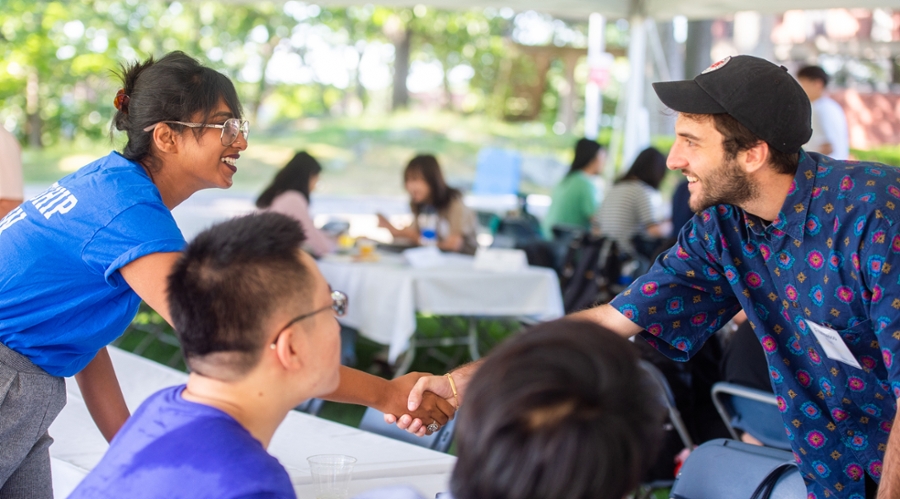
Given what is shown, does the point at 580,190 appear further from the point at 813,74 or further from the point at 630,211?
the point at 813,74

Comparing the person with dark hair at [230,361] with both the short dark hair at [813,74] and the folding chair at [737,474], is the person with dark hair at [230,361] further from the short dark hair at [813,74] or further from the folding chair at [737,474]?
the short dark hair at [813,74]

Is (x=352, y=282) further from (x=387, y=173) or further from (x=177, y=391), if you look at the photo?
(x=387, y=173)

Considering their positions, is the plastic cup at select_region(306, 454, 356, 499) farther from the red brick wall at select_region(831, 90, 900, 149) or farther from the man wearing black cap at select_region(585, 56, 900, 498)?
the red brick wall at select_region(831, 90, 900, 149)

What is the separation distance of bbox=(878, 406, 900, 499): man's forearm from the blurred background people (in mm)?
2475

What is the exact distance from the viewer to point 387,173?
15656 mm

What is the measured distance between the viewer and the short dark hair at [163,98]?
174 cm

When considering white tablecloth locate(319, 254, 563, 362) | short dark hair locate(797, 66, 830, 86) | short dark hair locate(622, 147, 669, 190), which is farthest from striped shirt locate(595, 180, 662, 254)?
short dark hair locate(797, 66, 830, 86)

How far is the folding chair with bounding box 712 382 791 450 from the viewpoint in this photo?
2.90 m

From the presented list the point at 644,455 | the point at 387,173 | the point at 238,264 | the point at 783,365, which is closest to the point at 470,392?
the point at 644,455

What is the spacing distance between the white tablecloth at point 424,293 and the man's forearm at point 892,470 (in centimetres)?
340

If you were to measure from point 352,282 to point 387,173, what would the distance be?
10823 mm

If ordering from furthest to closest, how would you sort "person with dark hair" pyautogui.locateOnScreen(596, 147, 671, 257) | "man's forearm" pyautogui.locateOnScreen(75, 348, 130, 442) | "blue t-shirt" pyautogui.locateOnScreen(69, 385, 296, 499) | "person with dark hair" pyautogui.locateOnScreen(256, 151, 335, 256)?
"person with dark hair" pyautogui.locateOnScreen(596, 147, 671, 257) → "person with dark hair" pyautogui.locateOnScreen(256, 151, 335, 256) → "man's forearm" pyautogui.locateOnScreen(75, 348, 130, 442) → "blue t-shirt" pyautogui.locateOnScreen(69, 385, 296, 499)

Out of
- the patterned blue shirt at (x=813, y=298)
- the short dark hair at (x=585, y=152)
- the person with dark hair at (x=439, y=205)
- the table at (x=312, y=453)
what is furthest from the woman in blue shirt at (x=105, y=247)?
the short dark hair at (x=585, y=152)

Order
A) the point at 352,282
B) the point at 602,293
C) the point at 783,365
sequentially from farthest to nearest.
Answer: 1. the point at 602,293
2. the point at 352,282
3. the point at 783,365
